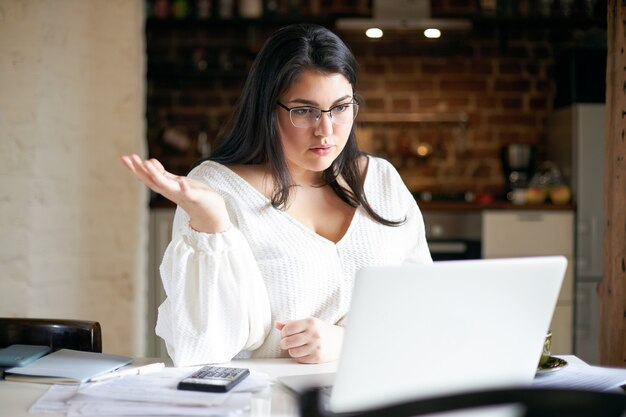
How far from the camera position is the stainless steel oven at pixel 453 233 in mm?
4133

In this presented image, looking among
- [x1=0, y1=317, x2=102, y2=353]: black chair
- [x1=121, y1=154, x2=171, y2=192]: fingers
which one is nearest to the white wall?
[x1=0, y1=317, x2=102, y2=353]: black chair

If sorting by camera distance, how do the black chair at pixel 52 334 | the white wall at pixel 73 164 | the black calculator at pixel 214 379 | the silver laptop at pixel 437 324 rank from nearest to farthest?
the silver laptop at pixel 437 324
the black calculator at pixel 214 379
the black chair at pixel 52 334
the white wall at pixel 73 164

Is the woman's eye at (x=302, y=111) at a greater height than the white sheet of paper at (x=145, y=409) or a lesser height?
greater

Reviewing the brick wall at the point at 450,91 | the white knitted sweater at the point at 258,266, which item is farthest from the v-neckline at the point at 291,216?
the brick wall at the point at 450,91

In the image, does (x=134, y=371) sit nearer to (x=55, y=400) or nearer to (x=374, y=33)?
(x=55, y=400)

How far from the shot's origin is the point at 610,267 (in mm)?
1978

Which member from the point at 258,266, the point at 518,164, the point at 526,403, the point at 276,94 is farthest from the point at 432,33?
the point at 526,403

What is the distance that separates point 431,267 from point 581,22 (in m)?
3.94

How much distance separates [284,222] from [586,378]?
73 cm

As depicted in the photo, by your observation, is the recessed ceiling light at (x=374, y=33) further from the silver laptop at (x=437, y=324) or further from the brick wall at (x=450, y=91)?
the silver laptop at (x=437, y=324)

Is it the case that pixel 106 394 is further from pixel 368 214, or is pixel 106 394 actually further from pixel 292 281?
pixel 368 214

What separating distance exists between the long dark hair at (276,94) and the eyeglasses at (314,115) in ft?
0.21

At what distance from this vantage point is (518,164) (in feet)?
14.5

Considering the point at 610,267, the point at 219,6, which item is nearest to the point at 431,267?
the point at 610,267
